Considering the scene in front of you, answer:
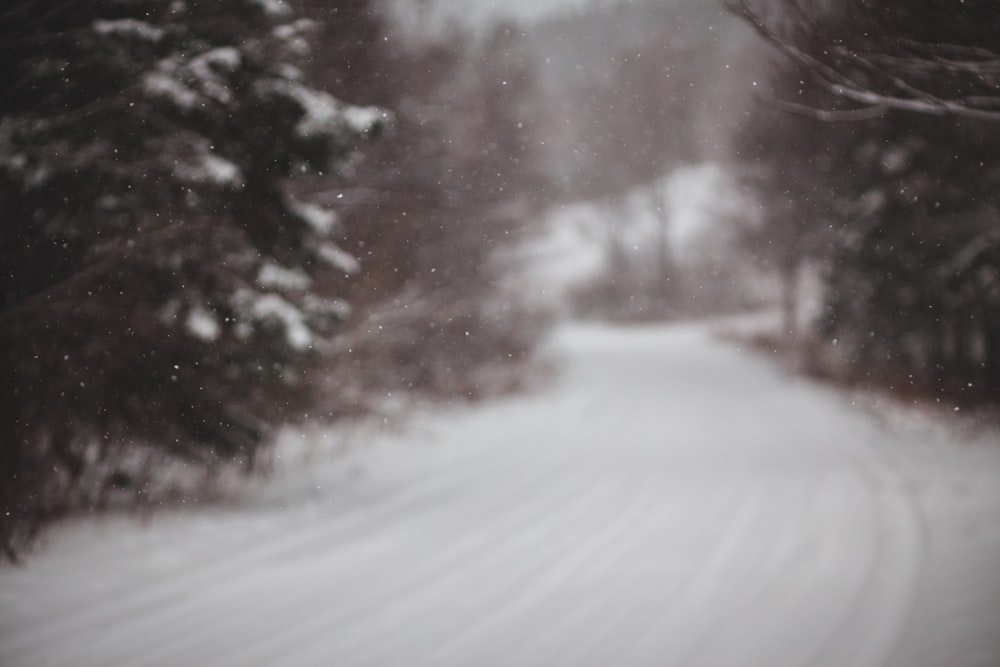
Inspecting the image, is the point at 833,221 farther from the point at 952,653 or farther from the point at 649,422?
the point at 952,653

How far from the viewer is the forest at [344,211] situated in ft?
12.5

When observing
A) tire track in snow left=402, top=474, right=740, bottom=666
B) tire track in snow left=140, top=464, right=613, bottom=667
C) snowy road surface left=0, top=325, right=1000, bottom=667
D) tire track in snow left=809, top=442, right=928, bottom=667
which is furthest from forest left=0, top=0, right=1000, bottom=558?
tire track in snow left=809, top=442, right=928, bottom=667

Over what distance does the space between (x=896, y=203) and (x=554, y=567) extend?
8.57 meters

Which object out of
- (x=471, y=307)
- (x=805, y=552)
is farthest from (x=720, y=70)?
(x=805, y=552)

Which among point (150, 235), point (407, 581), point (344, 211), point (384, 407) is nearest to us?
point (407, 581)

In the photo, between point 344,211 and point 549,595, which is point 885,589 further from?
point 344,211

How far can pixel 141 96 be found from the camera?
3980mm

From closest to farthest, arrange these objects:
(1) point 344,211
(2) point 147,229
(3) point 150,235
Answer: (3) point 150,235 < (2) point 147,229 < (1) point 344,211

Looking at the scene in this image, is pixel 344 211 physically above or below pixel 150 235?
above

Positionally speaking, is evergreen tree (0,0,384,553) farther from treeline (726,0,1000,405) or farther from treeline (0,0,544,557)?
treeline (726,0,1000,405)

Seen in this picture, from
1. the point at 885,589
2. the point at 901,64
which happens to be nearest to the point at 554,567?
the point at 885,589

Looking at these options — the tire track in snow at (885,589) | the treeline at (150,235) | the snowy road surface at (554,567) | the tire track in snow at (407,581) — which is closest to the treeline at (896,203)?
the snowy road surface at (554,567)

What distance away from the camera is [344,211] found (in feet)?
24.0

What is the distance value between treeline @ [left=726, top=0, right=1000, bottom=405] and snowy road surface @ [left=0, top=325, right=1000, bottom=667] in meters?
2.48
